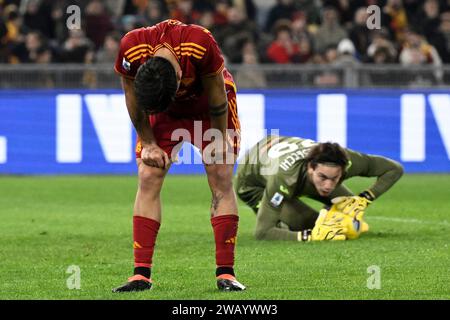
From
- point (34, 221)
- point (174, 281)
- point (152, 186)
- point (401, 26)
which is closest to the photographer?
point (152, 186)

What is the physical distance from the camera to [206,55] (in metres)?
7.71

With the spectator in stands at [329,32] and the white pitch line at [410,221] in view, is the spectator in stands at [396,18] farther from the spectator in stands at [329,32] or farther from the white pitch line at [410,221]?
the white pitch line at [410,221]

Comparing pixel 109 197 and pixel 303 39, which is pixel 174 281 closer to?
pixel 109 197

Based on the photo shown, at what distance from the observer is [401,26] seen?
23.2 meters

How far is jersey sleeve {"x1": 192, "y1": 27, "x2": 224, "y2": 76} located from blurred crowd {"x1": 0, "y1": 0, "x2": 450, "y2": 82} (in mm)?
12200

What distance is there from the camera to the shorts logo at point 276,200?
10898mm

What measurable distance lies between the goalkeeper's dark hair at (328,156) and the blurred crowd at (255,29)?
908cm

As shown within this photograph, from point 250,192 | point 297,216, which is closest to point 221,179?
point 297,216

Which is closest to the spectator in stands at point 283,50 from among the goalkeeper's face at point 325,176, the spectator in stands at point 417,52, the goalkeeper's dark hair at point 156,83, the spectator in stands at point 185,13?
the spectator in stands at point 185,13

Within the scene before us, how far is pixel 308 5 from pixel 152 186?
16.4 meters

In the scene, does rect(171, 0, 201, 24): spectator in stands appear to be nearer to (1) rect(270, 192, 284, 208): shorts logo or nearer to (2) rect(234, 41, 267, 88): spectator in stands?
(2) rect(234, 41, 267, 88): spectator in stands

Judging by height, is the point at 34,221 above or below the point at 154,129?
below

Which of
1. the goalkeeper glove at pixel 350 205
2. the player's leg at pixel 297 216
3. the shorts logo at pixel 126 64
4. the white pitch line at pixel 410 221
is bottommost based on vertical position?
the white pitch line at pixel 410 221

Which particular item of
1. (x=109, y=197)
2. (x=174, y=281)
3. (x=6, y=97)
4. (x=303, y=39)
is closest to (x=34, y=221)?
(x=109, y=197)
